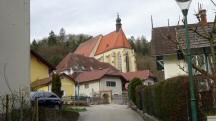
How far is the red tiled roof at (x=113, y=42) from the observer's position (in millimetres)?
122062

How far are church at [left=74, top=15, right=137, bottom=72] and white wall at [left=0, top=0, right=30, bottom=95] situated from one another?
3826 inches

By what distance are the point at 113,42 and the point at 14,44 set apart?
341 ft

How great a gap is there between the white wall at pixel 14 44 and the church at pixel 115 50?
9719 centimetres

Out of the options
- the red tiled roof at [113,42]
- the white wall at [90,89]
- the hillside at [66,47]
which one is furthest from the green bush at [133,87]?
the red tiled roof at [113,42]

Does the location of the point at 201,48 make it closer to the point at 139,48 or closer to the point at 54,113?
the point at 54,113

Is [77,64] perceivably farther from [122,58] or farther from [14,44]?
[14,44]

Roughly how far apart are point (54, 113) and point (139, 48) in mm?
122415

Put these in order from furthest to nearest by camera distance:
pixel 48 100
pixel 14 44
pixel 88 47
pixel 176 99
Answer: pixel 88 47
pixel 48 100
pixel 14 44
pixel 176 99

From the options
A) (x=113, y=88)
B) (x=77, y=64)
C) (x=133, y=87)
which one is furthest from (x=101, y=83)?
(x=133, y=87)

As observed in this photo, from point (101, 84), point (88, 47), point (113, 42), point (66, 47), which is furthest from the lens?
point (66, 47)

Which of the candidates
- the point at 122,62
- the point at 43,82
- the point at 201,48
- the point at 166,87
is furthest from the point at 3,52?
the point at 122,62

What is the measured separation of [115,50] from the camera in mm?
122938

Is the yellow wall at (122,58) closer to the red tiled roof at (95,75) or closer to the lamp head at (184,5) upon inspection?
the red tiled roof at (95,75)

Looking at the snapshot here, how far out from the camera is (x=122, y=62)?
119 meters
